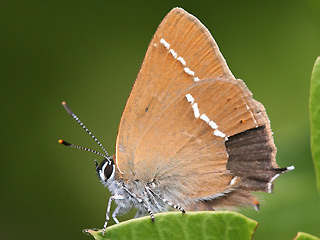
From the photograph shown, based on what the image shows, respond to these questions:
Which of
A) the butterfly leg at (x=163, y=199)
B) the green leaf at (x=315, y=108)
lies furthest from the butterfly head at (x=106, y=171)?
the green leaf at (x=315, y=108)

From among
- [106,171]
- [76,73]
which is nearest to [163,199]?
[106,171]

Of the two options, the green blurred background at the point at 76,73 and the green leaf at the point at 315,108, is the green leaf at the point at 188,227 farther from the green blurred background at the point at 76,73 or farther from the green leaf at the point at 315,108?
the green blurred background at the point at 76,73

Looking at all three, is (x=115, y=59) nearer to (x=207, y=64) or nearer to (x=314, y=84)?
(x=207, y=64)

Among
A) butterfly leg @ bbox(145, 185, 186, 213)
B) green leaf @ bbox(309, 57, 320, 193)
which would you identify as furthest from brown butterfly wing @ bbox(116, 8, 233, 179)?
green leaf @ bbox(309, 57, 320, 193)

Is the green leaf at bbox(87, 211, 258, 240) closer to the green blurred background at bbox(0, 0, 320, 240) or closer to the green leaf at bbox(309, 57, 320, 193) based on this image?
the green leaf at bbox(309, 57, 320, 193)

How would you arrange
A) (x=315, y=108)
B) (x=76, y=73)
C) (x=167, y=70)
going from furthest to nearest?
(x=76, y=73)
(x=167, y=70)
(x=315, y=108)

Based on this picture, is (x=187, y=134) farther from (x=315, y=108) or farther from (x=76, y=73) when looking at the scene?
(x=76, y=73)

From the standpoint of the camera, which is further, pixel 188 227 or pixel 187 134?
pixel 187 134
